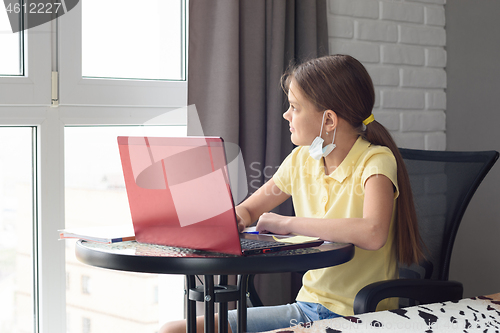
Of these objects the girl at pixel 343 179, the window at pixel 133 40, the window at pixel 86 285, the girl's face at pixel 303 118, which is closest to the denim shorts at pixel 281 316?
the girl at pixel 343 179

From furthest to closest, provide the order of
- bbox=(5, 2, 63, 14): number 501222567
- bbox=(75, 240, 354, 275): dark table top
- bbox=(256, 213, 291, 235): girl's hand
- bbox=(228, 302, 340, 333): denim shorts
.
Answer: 1. bbox=(5, 2, 63, 14): number 501222567
2. bbox=(228, 302, 340, 333): denim shorts
3. bbox=(256, 213, 291, 235): girl's hand
4. bbox=(75, 240, 354, 275): dark table top

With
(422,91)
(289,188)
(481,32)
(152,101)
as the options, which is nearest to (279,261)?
(289,188)

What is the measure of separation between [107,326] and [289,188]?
879 mm

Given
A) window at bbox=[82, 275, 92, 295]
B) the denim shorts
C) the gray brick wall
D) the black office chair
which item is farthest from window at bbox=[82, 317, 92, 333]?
the gray brick wall

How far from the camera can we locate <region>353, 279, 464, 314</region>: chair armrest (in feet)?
3.51

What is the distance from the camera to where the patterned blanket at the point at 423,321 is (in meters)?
0.73

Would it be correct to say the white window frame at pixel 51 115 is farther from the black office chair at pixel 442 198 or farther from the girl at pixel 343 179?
the black office chair at pixel 442 198

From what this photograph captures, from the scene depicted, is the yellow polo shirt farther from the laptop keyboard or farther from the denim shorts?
the laptop keyboard

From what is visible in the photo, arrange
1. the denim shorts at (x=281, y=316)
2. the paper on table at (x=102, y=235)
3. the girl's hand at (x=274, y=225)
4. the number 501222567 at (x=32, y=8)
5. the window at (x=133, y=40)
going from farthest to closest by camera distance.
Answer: the window at (x=133, y=40) → the number 501222567 at (x=32, y=8) → the denim shorts at (x=281, y=316) → the girl's hand at (x=274, y=225) → the paper on table at (x=102, y=235)

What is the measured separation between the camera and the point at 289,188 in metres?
1.54

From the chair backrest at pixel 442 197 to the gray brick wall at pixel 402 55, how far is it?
77 centimetres

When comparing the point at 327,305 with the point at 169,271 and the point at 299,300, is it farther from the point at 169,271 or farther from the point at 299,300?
the point at 169,271

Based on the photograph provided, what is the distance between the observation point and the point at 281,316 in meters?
1.30

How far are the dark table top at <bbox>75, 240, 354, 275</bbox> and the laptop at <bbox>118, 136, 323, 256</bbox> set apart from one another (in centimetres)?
2
